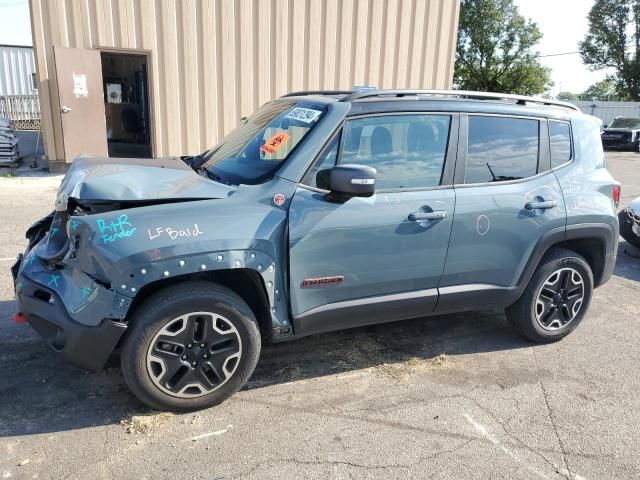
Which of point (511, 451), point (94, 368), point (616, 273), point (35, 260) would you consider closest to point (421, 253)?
point (511, 451)

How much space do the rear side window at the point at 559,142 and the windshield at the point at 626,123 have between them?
24.6 m

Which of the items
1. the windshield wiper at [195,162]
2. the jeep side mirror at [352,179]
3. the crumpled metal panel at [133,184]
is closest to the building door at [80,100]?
the windshield wiper at [195,162]

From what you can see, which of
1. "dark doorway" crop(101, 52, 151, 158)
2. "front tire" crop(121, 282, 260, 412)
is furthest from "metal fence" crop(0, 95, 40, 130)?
"front tire" crop(121, 282, 260, 412)

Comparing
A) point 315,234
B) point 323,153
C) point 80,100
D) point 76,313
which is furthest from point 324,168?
point 80,100

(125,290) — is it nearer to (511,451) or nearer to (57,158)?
(511,451)

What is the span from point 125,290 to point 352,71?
36.4 ft

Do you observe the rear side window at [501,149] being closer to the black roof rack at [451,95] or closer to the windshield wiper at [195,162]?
the black roof rack at [451,95]

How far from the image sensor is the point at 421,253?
342 centimetres

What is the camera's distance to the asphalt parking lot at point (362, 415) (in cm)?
268

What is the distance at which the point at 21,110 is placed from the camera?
2211 cm

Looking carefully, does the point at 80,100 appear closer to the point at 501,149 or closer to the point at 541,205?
the point at 501,149

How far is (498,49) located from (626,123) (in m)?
21.2

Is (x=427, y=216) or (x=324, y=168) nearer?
(x=324, y=168)

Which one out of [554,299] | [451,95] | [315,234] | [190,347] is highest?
[451,95]
